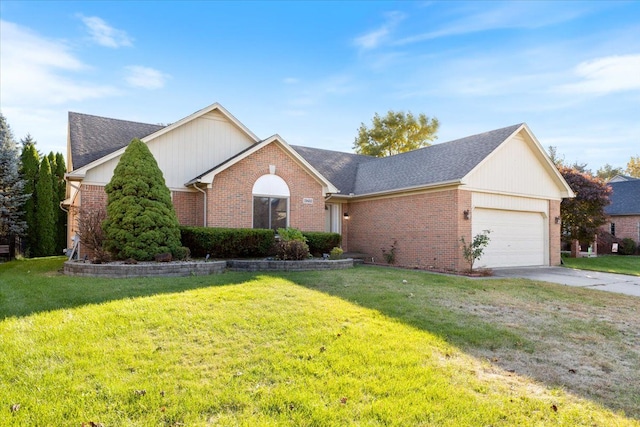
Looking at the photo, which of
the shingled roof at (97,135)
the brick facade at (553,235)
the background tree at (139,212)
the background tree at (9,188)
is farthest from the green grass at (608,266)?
the background tree at (9,188)

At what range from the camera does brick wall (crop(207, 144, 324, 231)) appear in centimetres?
1359

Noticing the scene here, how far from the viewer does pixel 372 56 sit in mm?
14992

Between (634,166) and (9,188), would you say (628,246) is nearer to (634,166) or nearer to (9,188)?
(9,188)

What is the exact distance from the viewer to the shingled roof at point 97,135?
13.8 m

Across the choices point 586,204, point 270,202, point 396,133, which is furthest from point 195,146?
point 396,133

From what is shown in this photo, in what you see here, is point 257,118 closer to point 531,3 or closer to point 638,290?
point 531,3

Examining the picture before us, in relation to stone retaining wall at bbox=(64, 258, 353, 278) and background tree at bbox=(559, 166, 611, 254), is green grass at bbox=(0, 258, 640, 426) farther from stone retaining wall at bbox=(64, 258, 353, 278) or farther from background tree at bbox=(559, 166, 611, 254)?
background tree at bbox=(559, 166, 611, 254)

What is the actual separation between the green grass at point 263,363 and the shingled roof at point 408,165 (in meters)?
7.96

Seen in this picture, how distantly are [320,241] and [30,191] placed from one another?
1527 cm

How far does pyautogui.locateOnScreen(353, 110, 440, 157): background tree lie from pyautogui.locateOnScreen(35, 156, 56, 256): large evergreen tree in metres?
26.5

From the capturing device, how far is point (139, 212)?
35.2ft

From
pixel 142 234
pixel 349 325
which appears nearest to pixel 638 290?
pixel 349 325

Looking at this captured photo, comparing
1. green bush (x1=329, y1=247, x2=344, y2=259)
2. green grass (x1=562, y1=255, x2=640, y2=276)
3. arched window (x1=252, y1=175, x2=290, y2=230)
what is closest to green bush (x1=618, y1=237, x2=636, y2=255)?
green grass (x1=562, y1=255, x2=640, y2=276)

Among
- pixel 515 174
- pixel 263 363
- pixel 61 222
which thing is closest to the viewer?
pixel 263 363
